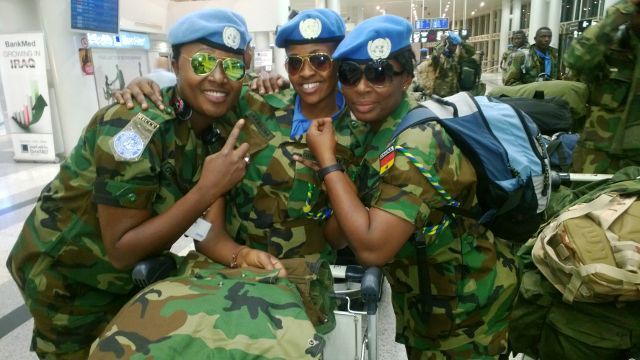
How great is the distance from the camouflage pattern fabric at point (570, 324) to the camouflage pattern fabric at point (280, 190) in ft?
3.04

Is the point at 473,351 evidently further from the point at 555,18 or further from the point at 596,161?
the point at 555,18

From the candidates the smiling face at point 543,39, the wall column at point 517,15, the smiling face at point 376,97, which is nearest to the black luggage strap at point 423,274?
the smiling face at point 376,97

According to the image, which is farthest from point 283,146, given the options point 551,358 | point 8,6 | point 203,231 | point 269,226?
point 8,6

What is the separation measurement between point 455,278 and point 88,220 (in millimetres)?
1184

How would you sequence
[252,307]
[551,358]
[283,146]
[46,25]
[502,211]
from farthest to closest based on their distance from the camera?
[46,25] < [551,358] < [283,146] < [502,211] < [252,307]

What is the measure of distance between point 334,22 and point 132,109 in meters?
0.70

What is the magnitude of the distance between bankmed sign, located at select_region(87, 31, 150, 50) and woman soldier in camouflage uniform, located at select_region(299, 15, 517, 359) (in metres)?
6.90

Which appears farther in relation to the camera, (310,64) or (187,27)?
(310,64)

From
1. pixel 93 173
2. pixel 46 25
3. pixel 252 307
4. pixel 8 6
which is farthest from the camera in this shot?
pixel 8 6

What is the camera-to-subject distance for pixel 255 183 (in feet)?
5.01

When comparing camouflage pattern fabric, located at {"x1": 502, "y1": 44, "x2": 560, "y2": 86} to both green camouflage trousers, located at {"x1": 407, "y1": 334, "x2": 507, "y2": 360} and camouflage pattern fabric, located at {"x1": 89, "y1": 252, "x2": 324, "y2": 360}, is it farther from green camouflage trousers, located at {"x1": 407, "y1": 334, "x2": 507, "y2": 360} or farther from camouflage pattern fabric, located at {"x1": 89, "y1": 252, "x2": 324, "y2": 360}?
camouflage pattern fabric, located at {"x1": 89, "y1": 252, "x2": 324, "y2": 360}

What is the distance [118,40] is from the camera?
8.63 metres

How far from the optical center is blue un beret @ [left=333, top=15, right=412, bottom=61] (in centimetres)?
124

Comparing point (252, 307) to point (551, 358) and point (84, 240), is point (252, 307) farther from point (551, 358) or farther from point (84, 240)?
point (551, 358)
